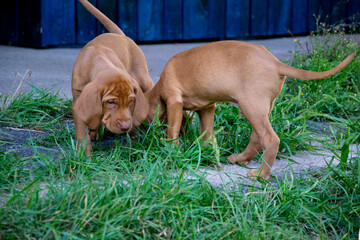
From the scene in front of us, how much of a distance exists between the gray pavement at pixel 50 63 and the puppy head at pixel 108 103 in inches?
62.1

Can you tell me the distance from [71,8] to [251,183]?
4.90 metres

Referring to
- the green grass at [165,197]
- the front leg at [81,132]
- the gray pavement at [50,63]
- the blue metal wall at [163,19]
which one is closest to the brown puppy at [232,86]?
the green grass at [165,197]

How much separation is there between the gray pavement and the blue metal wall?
0.22 metres

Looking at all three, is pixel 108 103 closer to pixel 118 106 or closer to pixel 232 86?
pixel 118 106

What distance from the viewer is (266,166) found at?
11.1 ft

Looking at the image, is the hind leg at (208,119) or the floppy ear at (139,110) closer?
the floppy ear at (139,110)

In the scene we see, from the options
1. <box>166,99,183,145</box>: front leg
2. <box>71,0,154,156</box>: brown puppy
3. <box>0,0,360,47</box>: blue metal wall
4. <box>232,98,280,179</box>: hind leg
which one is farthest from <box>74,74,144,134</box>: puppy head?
<box>0,0,360,47</box>: blue metal wall

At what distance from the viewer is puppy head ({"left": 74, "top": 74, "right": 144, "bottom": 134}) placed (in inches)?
134

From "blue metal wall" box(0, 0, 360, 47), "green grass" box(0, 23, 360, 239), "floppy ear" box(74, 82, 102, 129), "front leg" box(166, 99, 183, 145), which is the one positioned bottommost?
"green grass" box(0, 23, 360, 239)

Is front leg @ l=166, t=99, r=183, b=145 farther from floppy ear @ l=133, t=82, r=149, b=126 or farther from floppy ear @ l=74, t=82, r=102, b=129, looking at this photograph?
floppy ear @ l=74, t=82, r=102, b=129

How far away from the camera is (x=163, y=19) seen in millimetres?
7996

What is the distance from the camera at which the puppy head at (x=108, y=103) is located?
3393 mm

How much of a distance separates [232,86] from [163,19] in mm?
4727

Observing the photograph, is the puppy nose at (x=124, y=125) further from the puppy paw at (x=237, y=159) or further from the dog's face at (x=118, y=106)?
the puppy paw at (x=237, y=159)
